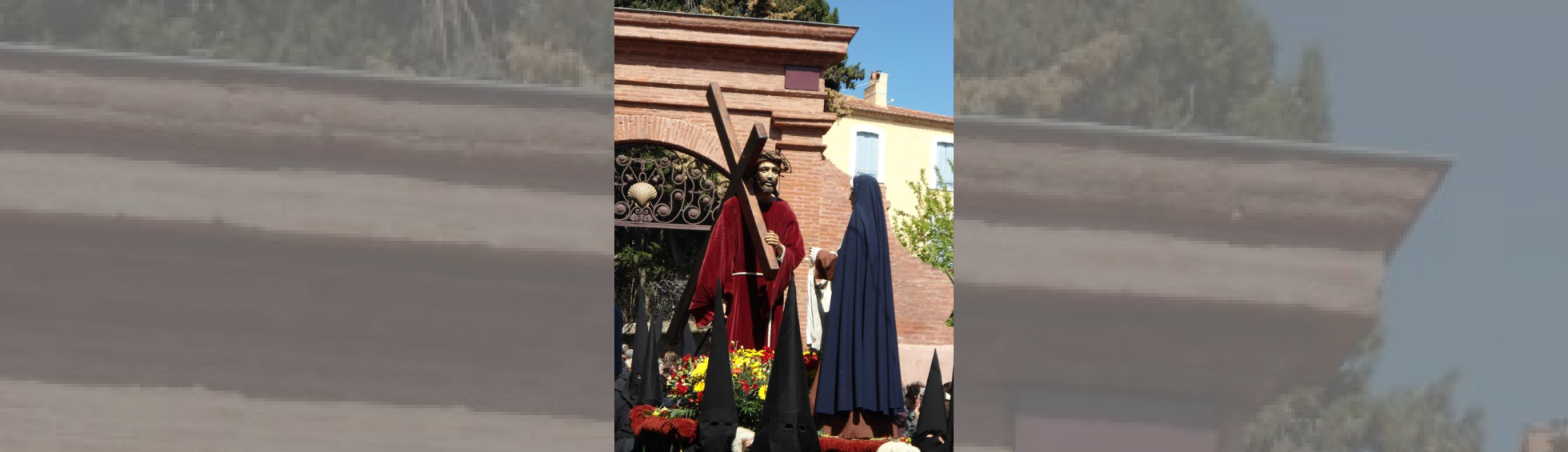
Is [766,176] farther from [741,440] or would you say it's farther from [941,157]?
[941,157]

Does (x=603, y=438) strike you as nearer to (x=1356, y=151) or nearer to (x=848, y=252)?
(x=1356, y=151)

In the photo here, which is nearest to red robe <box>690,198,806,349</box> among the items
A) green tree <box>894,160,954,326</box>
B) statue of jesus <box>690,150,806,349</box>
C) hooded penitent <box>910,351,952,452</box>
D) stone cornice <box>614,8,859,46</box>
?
statue of jesus <box>690,150,806,349</box>

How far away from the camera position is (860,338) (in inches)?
178

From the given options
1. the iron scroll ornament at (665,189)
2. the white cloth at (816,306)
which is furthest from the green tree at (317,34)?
the iron scroll ornament at (665,189)

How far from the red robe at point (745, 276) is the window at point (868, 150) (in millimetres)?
21497

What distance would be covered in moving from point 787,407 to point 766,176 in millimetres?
2643

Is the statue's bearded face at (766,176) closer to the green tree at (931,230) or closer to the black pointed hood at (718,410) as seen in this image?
the black pointed hood at (718,410)

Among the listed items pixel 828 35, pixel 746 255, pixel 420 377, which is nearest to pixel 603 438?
pixel 420 377

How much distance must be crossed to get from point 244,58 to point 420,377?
681 millimetres

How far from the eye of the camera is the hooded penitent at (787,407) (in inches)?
137

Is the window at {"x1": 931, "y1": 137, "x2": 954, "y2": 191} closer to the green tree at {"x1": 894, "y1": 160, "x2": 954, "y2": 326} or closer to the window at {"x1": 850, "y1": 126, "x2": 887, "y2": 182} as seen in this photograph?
the window at {"x1": 850, "y1": 126, "x2": 887, "y2": 182}

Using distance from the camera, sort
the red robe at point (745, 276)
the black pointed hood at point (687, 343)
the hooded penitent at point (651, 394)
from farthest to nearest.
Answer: the red robe at point (745, 276), the black pointed hood at point (687, 343), the hooded penitent at point (651, 394)

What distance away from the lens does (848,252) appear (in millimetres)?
4555

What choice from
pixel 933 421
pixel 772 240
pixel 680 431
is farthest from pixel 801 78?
pixel 933 421
